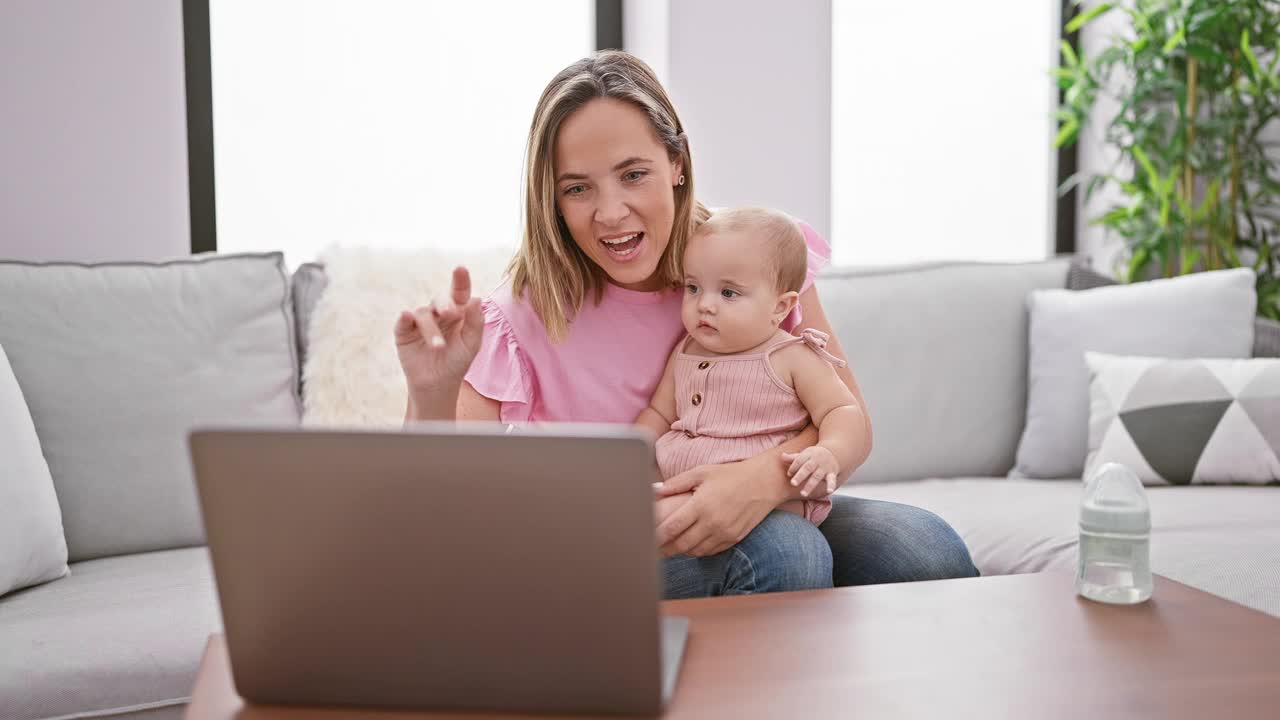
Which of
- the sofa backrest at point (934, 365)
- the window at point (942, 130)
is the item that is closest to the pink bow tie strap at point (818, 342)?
the sofa backrest at point (934, 365)

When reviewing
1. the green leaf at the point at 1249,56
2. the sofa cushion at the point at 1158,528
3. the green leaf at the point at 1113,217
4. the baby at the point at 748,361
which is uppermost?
the green leaf at the point at 1249,56

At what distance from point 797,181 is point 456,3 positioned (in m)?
1.06

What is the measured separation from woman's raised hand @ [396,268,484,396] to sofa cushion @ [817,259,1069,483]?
1270 millimetres

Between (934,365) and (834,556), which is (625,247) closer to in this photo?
(834,556)

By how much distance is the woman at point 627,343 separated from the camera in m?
1.20

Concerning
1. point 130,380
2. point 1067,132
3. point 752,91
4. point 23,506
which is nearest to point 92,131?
point 130,380

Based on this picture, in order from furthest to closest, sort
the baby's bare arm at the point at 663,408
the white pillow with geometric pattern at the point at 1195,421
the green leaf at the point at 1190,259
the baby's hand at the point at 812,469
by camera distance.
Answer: the green leaf at the point at 1190,259 → the white pillow with geometric pattern at the point at 1195,421 → the baby's bare arm at the point at 663,408 → the baby's hand at the point at 812,469

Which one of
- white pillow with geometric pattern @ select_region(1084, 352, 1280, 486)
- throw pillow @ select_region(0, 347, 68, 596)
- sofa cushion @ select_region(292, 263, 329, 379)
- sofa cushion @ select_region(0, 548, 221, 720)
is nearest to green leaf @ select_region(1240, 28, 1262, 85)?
white pillow with geometric pattern @ select_region(1084, 352, 1280, 486)

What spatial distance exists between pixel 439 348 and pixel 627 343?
393 mm

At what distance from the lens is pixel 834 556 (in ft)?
4.65

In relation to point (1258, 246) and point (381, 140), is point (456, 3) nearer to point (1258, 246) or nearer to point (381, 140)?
point (381, 140)

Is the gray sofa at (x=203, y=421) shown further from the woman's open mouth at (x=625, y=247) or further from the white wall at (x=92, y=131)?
the woman's open mouth at (x=625, y=247)

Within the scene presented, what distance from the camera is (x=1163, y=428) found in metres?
2.02

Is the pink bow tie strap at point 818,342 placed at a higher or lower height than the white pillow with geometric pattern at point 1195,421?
higher
